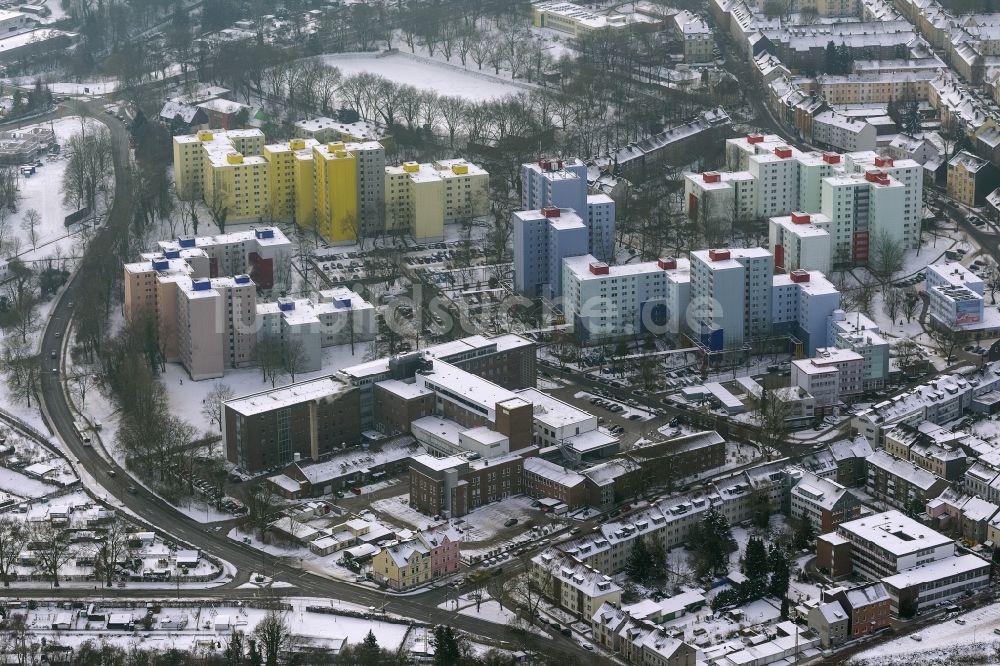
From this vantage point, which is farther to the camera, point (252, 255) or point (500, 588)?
point (252, 255)

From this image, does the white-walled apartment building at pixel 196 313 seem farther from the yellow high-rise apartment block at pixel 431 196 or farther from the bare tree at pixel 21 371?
the yellow high-rise apartment block at pixel 431 196

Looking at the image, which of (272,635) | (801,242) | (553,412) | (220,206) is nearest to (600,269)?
(801,242)

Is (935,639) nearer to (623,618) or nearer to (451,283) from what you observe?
(623,618)

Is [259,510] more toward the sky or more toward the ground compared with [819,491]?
more toward the ground

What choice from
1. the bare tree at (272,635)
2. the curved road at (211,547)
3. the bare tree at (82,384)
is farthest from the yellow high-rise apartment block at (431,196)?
the bare tree at (272,635)

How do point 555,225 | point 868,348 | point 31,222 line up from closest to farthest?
point 868,348 → point 555,225 → point 31,222

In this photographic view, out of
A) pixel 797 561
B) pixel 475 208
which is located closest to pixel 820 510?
pixel 797 561

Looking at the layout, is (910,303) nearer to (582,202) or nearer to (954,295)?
(954,295)
